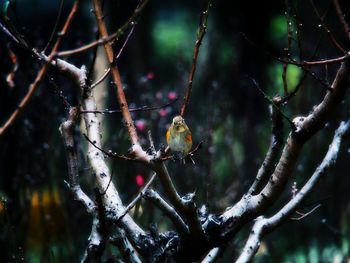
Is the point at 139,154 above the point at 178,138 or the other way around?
the other way around

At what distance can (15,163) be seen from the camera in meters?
5.66

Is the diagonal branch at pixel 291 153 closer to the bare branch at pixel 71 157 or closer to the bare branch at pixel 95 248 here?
the bare branch at pixel 95 248

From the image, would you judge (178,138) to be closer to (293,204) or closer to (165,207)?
(165,207)

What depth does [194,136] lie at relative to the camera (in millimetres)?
7305

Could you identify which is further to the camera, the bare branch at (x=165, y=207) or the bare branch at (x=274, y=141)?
the bare branch at (x=274, y=141)

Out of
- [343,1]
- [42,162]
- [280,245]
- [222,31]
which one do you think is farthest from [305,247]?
[222,31]

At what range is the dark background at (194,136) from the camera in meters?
5.46

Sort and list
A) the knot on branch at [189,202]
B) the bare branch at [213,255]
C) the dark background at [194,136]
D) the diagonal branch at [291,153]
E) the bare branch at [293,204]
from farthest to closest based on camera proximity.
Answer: the dark background at [194,136] < the bare branch at [213,255] < the bare branch at [293,204] < the knot on branch at [189,202] < the diagonal branch at [291,153]

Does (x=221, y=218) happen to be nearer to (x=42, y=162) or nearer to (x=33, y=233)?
(x=42, y=162)

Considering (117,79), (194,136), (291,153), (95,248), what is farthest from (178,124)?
(194,136)

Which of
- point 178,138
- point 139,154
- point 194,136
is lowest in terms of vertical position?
point 139,154

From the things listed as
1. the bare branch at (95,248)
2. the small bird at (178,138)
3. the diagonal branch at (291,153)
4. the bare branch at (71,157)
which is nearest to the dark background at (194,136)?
the bare branch at (71,157)

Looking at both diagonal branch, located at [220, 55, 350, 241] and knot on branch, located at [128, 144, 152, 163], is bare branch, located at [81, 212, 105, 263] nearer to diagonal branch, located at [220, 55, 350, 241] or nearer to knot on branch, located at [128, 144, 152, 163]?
Answer: knot on branch, located at [128, 144, 152, 163]

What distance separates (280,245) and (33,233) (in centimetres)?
321
